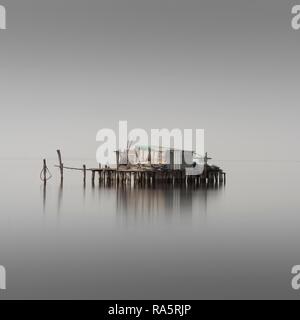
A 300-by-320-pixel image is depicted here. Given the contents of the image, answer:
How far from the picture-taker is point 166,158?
43344mm

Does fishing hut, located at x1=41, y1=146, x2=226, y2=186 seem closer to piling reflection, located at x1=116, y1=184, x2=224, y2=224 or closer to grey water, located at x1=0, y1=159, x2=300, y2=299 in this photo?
piling reflection, located at x1=116, y1=184, x2=224, y2=224

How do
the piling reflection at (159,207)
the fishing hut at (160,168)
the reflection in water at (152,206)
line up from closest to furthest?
the piling reflection at (159,207) < the reflection in water at (152,206) < the fishing hut at (160,168)

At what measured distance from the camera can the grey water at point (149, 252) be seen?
448 inches

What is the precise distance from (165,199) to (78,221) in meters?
9.46

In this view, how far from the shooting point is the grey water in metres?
11.4

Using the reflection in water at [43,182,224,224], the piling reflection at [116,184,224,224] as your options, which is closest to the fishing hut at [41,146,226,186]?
the reflection in water at [43,182,224,224]

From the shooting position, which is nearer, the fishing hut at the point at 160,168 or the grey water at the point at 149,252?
the grey water at the point at 149,252

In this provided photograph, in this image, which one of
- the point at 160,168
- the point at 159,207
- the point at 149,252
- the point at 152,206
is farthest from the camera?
the point at 160,168

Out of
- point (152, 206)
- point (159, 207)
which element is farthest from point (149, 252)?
point (152, 206)

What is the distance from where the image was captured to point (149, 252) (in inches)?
595

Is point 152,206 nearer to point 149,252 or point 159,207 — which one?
point 159,207

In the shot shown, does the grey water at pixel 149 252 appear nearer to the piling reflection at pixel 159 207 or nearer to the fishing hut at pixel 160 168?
the piling reflection at pixel 159 207

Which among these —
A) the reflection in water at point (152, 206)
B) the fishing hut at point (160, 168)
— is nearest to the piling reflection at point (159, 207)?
the reflection in water at point (152, 206)
